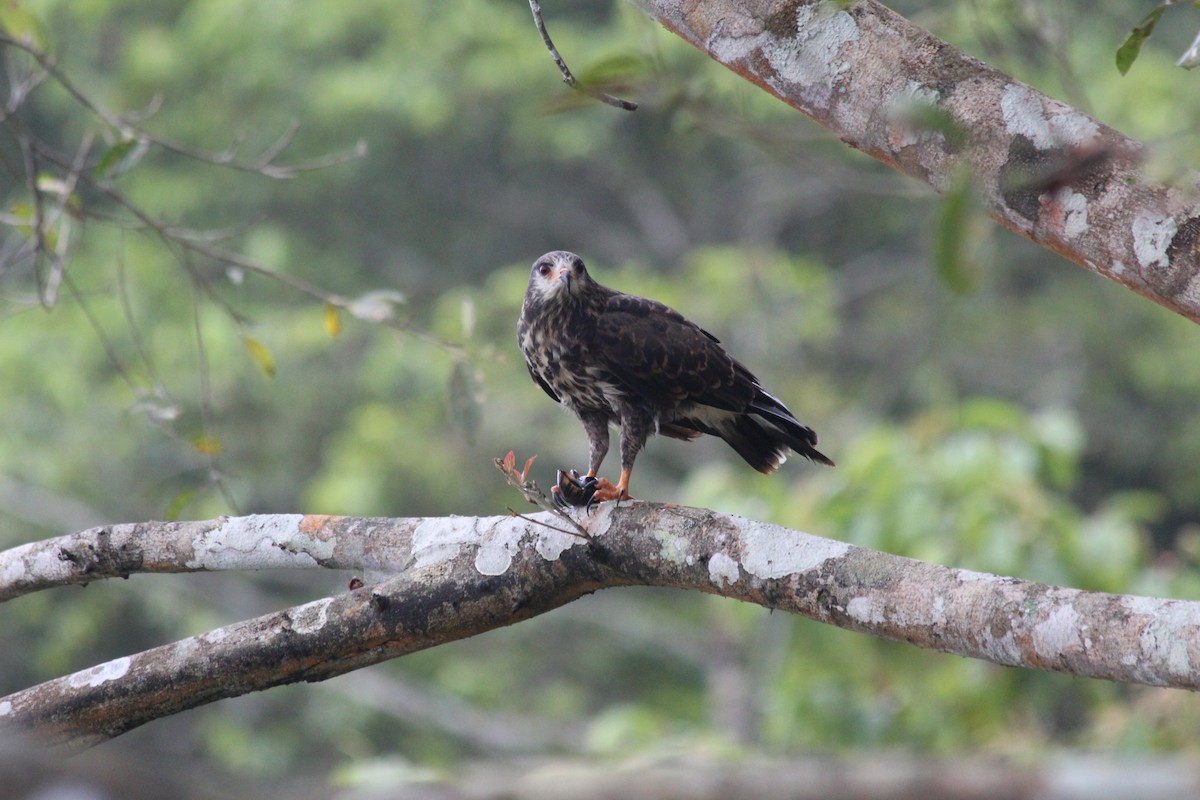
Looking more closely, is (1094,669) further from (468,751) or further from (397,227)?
(397,227)

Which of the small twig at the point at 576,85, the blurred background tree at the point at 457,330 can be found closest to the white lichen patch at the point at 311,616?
the small twig at the point at 576,85

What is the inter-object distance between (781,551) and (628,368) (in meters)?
1.38

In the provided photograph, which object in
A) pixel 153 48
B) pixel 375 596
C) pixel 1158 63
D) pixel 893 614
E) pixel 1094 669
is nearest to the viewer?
pixel 1094 669

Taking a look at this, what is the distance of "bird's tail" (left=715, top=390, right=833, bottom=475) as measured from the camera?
3.85 metres

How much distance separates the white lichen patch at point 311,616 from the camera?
2.47m

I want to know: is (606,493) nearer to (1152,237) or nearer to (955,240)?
(1152,237)

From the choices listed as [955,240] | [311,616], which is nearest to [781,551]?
[311,616]

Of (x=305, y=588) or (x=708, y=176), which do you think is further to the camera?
(x=708, y=176)

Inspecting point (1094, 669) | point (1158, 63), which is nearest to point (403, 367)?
point (1158, 63)

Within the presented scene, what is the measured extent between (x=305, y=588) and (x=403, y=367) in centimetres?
241

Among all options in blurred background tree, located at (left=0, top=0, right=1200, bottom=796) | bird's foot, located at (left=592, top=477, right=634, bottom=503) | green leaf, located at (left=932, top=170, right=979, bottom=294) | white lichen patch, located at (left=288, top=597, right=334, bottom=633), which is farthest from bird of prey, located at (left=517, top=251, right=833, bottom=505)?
blurred background tree, located at (left=0, top=0, right=1200, bottom=796)

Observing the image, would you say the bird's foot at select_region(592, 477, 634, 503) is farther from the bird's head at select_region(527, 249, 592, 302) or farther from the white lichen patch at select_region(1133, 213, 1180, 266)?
the white lichen patch at select_region(1133, 213, 1180, 266)

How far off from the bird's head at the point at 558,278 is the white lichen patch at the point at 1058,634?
80.8 inches

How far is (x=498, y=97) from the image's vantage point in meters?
14.0
